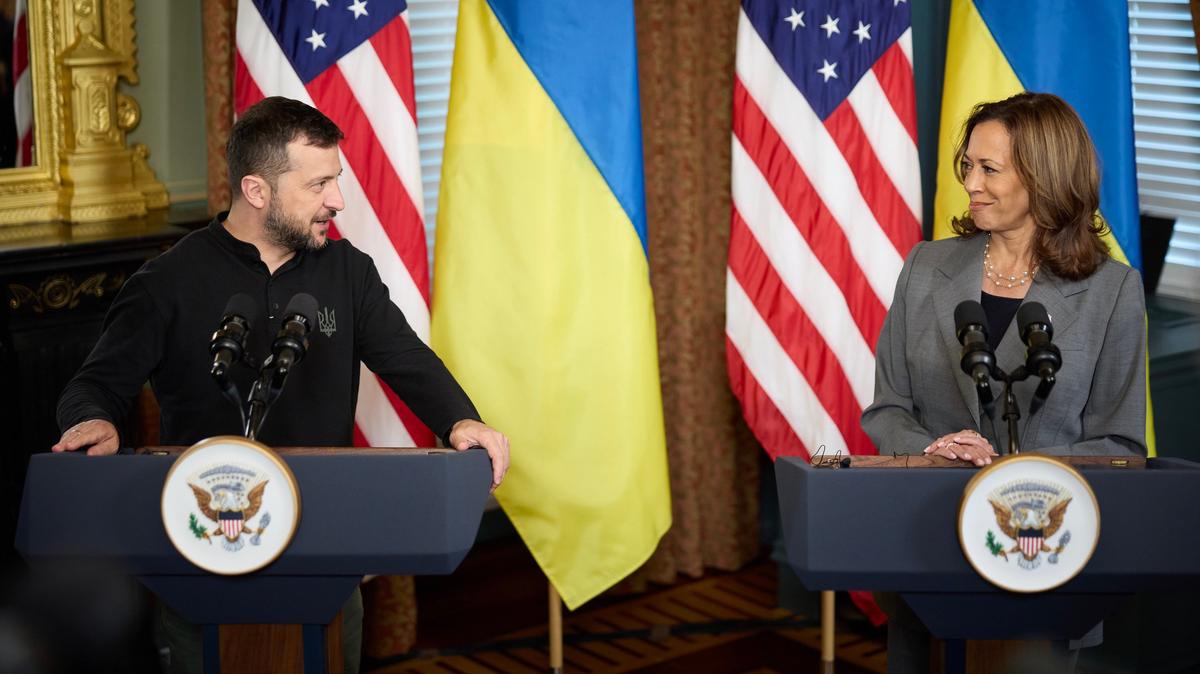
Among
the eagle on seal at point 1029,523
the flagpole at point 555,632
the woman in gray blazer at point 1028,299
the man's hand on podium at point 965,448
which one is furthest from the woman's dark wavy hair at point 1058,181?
the flagpole at point 555,632

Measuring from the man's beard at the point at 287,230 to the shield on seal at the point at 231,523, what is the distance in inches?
30.9

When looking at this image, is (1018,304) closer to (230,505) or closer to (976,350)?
(976,350)

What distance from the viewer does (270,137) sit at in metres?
2.44

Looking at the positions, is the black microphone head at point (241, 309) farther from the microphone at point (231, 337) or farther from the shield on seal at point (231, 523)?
the shield on seal at point (231, 523)

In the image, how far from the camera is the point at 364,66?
323cm

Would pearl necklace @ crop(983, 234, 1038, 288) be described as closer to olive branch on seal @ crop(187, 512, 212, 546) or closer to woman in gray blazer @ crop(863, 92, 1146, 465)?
woman in gray blazer @ crop(863, 92, 1146, 465)

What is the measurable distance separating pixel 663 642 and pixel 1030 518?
7.71ft

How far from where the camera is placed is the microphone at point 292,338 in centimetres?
190

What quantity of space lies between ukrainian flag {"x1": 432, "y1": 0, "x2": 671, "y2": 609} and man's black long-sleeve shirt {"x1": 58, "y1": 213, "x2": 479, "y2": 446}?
689 millimetres

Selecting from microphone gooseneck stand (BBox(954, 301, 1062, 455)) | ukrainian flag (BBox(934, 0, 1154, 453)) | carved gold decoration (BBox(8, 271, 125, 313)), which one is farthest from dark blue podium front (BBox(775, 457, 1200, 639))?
carved gold decoration (BBox(8, 271, 125, 313))

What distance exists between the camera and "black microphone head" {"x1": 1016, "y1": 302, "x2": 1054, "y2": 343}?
6.24ft

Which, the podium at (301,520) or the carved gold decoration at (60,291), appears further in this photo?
the carved gold decoration at (60,291)

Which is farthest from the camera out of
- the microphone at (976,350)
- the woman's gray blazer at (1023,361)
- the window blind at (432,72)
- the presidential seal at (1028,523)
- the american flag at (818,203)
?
the window blind at (432,72)

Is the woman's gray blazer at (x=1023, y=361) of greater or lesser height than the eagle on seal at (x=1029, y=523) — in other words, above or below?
above
